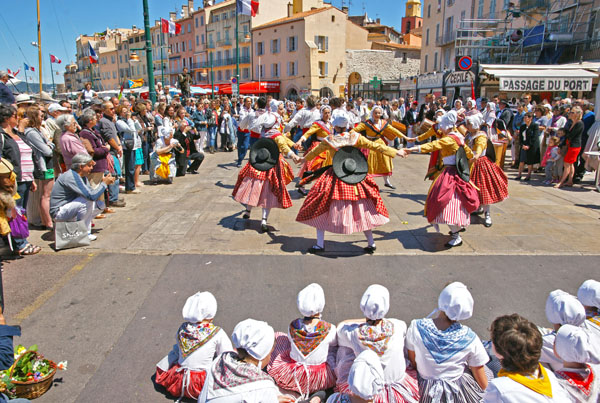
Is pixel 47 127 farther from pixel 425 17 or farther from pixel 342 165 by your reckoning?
pixel 425 17

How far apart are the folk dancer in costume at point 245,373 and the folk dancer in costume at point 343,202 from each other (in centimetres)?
296

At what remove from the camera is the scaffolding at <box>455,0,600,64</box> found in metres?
21.5

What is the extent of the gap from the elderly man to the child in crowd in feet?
31.5

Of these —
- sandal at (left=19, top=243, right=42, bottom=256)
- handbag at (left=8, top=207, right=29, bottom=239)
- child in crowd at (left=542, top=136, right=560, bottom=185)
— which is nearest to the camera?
handbag at (left=8, top=207, right=29, bottom=239)

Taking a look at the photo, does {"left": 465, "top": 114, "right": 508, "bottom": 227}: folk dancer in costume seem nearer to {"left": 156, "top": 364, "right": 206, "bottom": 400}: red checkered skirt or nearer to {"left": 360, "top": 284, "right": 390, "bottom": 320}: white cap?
{"left": 360, "top": 284, "right": 390, "bottom": 320}: white cap

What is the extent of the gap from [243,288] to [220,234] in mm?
2000

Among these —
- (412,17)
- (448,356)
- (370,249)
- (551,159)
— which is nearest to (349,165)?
(370,249)

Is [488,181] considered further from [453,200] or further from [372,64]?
[372,64]

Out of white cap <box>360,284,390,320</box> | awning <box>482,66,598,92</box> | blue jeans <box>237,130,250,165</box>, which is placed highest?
awning <box>482,66,598,92</box>

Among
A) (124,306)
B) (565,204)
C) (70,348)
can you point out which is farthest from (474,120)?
(70,348)

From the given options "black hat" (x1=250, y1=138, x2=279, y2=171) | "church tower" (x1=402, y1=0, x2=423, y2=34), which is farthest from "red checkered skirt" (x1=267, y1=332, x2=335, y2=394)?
"church tower" (x1=402, y1=0, x2=423, y2=34)

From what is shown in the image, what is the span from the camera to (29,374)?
3.06 m

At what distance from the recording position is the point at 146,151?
11.2 m

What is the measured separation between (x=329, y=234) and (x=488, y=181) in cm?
266
